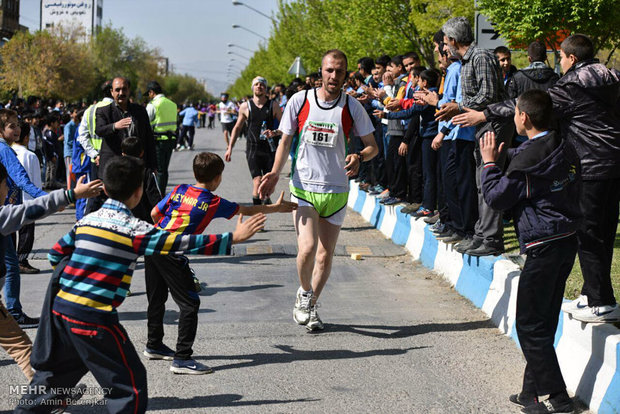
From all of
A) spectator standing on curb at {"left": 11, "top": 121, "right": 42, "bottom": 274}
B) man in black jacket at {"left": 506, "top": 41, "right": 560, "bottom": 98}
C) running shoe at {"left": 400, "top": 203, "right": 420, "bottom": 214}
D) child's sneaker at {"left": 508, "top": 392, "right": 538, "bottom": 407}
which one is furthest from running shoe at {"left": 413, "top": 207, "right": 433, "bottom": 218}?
child's sneaker at {"left": 508, "top": 392, "right": 538, "bottom": 407}

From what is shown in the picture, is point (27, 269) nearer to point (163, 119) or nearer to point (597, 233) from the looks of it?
point (163, 119)

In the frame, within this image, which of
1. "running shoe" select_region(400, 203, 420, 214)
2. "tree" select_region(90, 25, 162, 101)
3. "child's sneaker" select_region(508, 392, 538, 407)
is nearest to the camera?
"child's sneaker" select_region(508, 392, 538, 407)

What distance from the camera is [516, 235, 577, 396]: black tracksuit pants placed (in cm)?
500

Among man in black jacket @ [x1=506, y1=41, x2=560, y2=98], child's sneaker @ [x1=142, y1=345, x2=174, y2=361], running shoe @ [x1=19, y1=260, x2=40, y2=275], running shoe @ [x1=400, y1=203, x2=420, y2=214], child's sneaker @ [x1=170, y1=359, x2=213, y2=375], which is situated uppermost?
man in black jacket @ [x1=506, y1=41, x2=560, y2=98]

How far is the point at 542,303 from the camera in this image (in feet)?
16.6

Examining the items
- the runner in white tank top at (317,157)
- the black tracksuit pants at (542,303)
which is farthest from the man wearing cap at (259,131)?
the black tracksuit pants at (542,303)

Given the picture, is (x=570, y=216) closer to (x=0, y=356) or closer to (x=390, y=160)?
(x=0, y=356)

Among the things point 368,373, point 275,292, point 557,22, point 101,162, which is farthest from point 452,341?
point 557,22

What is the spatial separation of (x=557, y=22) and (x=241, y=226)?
1171cm

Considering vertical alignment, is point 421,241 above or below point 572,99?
below

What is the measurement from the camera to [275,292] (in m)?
8.40

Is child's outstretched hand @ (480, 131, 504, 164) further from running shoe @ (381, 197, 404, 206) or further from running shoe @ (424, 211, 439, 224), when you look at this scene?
running shoe @ (381, 197, 404, 206)

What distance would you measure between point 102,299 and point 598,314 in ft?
11.0

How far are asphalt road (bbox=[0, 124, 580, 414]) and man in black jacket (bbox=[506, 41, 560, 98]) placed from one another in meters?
Result: 2.35
